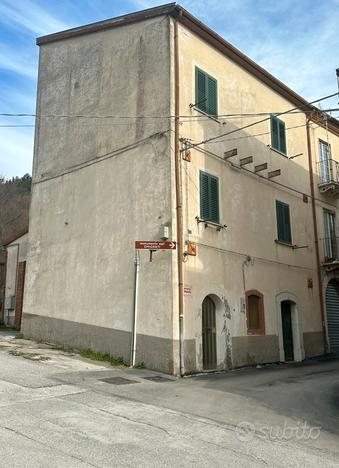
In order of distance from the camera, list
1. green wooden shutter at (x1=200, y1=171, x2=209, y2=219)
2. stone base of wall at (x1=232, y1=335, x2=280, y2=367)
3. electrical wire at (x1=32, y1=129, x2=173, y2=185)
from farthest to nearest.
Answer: stone base of wall at (x1=232, y1=335, x2=280, y2=367)
electrical wire at (x1=32, y1=129, x2=173, y2=185)
green wooden shutter at (x1=200, y1=171, x2=209, y2=219)

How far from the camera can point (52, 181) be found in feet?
56.8

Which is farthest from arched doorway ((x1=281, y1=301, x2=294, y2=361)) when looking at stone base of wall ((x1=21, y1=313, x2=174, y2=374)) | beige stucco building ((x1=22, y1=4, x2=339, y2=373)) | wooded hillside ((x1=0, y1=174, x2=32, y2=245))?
wooded hillside ((x1=0, y1=174, x2=32, y2=245))

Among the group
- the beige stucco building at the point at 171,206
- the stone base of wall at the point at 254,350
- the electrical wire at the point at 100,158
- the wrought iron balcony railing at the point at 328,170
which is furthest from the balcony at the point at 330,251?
the electrical wire at the point at 100,158

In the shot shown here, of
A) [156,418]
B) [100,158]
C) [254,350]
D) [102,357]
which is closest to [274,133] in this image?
[100,158]

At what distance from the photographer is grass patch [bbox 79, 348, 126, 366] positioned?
13188mm

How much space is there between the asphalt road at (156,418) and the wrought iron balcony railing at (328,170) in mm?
10923

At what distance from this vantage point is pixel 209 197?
14422 mm

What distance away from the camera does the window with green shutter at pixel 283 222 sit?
57.3ft

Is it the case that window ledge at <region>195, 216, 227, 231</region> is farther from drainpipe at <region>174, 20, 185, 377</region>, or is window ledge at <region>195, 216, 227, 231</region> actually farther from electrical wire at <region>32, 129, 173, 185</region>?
electrical wire at <region>32, 129, 173, 185</region>

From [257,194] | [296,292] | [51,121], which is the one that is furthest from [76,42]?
[296,292]

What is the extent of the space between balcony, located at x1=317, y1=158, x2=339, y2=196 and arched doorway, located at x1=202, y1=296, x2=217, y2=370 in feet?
29.2

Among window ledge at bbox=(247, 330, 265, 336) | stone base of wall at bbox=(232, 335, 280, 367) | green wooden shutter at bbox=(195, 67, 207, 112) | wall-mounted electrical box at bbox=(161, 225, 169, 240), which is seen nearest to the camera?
wall-mounted electrical box at bbox=(161, 225, 169, 240)

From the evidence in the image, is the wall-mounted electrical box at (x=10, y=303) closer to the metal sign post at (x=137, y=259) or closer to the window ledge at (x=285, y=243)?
the metal sign post at (x=137, y=259)

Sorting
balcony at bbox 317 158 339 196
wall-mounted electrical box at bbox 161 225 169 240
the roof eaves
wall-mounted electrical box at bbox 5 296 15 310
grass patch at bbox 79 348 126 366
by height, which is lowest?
grass patch at bbox 79 348 126 366
